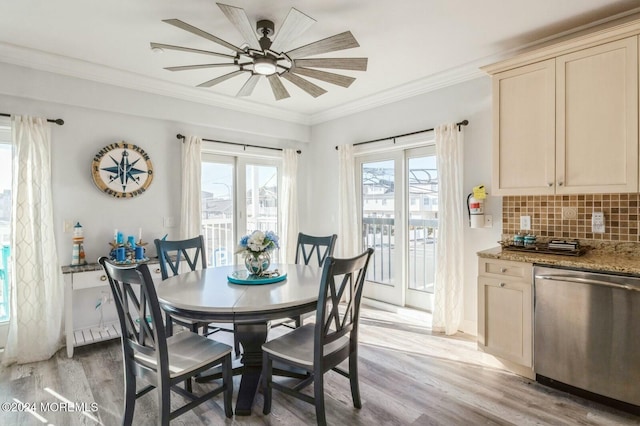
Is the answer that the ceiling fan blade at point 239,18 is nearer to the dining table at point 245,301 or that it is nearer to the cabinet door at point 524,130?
the dining table at point 245,301

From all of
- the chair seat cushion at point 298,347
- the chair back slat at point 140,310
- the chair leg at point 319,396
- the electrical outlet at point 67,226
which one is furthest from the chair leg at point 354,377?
the electrical outlet at point 67,226

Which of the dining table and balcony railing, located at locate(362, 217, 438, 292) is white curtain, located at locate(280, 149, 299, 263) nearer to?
balcony railing, located at locate(362, 217, 438, 292)

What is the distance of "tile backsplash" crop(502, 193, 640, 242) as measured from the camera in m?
2.50

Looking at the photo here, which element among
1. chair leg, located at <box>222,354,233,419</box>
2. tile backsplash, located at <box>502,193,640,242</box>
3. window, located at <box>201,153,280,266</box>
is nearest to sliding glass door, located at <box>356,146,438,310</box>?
tile backsplash, located at <box>502,193,640,242</box>

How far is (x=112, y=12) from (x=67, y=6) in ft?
0.86

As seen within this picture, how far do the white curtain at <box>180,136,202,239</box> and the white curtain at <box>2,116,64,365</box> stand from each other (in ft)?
3.88

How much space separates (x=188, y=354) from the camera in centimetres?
199

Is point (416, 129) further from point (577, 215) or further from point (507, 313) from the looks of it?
point (507, 313)

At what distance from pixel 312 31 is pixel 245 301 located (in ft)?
6.59

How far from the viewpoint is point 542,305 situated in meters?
2.38

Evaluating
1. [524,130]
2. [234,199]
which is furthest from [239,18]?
[234,199]

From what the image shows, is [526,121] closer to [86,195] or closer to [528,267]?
[528,267]

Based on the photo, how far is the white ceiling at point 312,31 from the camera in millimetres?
2246

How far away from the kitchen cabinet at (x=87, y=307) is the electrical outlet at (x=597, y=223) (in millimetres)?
3847
